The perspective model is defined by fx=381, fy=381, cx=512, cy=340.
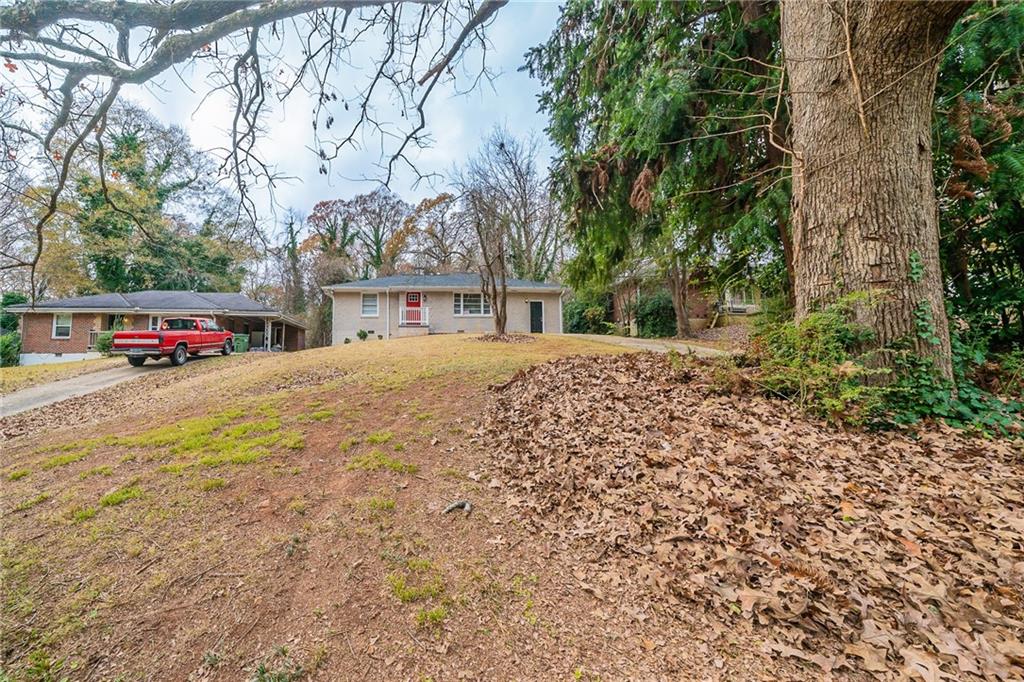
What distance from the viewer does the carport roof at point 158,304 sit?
702 inches

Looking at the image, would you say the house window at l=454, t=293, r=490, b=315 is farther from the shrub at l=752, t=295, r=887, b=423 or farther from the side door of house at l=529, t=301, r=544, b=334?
the shrub at l=752, t=295, r=887, b=423

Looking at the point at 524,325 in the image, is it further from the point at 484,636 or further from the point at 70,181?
the point at 484,636

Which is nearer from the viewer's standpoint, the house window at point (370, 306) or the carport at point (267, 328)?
the house window at point (370, 306)

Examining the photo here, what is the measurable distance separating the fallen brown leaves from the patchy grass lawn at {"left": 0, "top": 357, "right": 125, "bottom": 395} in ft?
48.9

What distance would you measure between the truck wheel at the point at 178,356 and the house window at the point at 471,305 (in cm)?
1117

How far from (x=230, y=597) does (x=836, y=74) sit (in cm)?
588

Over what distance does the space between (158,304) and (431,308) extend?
42.4ft

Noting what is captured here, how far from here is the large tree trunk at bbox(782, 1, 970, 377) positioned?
3027 millimetres

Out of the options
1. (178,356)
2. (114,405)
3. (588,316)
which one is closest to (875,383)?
(114,405)

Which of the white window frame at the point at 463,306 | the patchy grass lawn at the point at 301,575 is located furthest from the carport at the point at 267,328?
the patchy grass lawn at the point at 301,575

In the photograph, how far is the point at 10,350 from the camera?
17109 mm

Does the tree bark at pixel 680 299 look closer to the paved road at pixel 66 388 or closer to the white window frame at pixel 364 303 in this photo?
the white window frame at pixel 364 303

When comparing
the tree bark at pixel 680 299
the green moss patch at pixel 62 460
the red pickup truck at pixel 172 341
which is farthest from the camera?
the tree bark at pixel 680 299

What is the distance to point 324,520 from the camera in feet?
9.41
